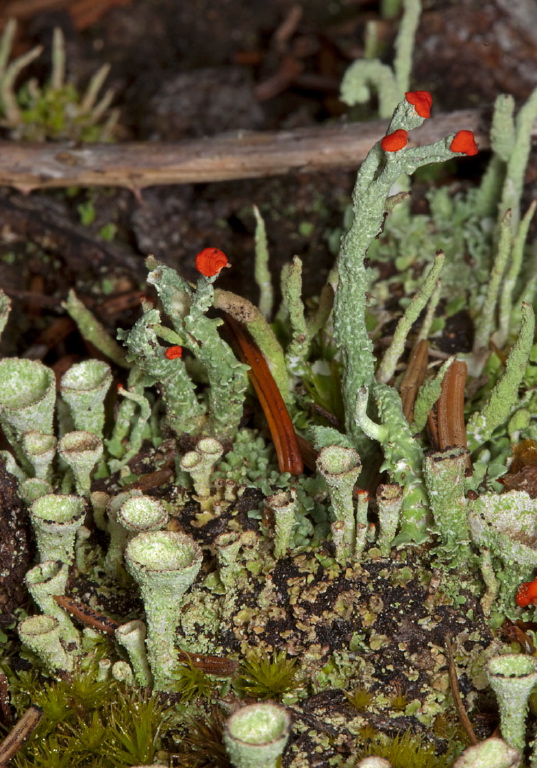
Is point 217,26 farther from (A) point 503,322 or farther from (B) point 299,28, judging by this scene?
(A) point 503,322

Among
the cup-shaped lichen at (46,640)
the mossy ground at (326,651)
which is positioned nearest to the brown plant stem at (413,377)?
the mossy ground at (326,651)

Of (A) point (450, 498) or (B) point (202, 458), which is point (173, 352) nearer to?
(B) point (202, 458)

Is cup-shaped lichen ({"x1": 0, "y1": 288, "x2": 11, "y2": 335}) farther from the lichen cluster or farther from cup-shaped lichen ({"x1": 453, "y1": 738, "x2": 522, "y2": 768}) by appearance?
cup-shaped lichen ({"x1": 453, "y1": 738, "x2": 522, "y2": 768})

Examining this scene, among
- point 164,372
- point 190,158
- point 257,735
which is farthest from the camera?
Result: point 190,158

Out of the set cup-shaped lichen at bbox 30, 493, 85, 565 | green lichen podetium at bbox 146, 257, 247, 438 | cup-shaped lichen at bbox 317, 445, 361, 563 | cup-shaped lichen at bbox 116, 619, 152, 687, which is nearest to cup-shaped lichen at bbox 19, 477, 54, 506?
cup-shaped lichen at bbox 30, 493, 85, 565

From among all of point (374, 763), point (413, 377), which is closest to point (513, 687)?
point (374, 763)

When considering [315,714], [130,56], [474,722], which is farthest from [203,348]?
[130,56]
